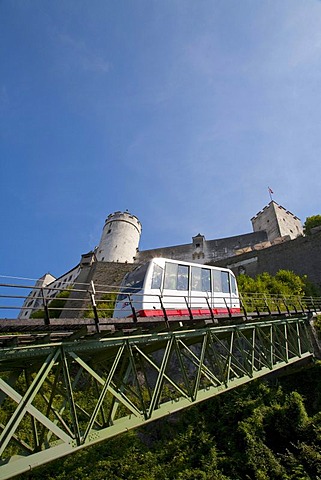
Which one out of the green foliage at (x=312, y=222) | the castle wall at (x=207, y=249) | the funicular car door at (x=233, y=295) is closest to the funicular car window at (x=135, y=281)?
the funicular car door at (x=233, y=295)

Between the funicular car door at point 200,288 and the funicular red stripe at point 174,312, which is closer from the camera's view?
the funicular red stripe at point 174,312

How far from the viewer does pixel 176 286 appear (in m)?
10.4

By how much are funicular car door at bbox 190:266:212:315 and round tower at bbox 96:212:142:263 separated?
1346 inches

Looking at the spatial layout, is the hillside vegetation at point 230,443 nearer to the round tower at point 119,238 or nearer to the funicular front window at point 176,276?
the funicular front window at point 176,276

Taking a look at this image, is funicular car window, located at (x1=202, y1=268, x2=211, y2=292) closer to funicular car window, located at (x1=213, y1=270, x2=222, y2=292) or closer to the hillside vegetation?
funicular car window, located at (x1=213, y1=270, x2=222, y2=292)

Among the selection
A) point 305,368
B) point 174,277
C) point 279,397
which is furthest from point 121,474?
point 305,368

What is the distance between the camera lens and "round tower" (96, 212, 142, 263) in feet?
151

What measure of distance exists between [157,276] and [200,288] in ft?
6.99

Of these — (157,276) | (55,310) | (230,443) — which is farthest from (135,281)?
(55,310)

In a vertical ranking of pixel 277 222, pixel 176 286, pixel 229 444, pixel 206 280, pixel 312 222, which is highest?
pixel 277 222

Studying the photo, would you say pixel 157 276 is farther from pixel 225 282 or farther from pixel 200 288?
pixel 225 282

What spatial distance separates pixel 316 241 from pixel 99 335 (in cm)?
2757

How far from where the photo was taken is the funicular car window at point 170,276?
10.2m

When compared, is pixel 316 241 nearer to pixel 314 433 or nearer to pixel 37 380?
pixel 314 433
